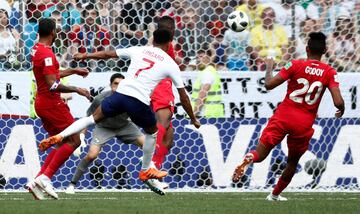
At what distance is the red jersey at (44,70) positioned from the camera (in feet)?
39.2

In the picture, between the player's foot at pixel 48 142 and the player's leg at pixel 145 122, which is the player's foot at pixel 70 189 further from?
the player's foot at pixel 48 142

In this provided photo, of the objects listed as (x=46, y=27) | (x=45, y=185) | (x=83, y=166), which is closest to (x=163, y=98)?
(x=83, y=166)

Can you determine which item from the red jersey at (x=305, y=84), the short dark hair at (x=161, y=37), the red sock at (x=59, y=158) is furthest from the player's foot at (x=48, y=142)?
the red jersey at (x=305, y=84)

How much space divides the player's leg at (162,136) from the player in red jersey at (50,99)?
1.50 meters

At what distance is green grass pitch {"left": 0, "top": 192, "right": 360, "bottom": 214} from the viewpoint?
10.2 metres

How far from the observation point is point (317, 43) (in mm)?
11586

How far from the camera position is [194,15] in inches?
612

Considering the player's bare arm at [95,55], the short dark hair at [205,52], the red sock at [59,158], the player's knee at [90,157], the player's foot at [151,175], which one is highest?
the player's bare arm at [95,55]

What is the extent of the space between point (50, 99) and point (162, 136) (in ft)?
6.09

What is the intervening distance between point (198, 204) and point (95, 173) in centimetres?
421

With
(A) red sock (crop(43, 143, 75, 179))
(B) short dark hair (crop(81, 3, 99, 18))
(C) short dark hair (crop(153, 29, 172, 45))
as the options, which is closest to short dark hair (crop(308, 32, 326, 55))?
(C) short dark hair (crop(153, 29, 172, 45))

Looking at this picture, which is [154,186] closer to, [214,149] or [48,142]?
[48,142]

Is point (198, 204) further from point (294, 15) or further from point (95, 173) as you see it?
point (294, 15)

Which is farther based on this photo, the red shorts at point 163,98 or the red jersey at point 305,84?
the red shorts at point 163,98
